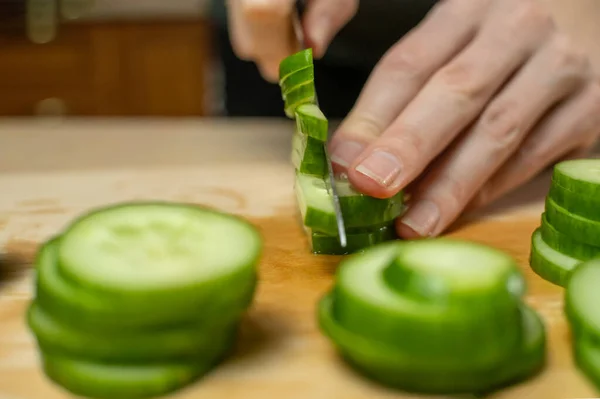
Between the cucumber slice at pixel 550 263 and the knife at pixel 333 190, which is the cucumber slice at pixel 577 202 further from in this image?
the knife at pixel 333 190

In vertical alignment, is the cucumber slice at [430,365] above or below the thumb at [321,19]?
below

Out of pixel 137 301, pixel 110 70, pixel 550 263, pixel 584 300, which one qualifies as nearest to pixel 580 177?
pixel 550 263

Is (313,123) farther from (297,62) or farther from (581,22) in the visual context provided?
(581,22)

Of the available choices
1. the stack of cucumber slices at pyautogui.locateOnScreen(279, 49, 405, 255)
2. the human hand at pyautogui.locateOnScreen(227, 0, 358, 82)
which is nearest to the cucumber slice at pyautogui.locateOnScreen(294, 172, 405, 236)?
the stack of cucumber slices at pyautogui.locateOnScreen(279, 49, 405, 255)

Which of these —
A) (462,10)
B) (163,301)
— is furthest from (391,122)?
(163,301)

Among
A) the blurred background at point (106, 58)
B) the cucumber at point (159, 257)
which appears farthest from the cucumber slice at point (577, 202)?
the blurred background at point (106, 58)

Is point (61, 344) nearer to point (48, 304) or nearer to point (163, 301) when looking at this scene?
point (48, 304)

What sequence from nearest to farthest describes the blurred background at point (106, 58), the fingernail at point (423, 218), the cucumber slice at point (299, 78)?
the cucumber slice at point (299, 78)
the fingernail at point (423, 218)
the blurred background at point (106, 58)
